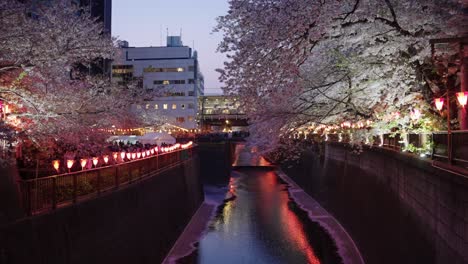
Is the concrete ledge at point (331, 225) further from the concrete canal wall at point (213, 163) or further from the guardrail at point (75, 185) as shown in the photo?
the concrete canal wall at point (213, 163)

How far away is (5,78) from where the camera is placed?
11375 millimetres

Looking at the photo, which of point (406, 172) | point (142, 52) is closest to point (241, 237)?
point (406, 172)

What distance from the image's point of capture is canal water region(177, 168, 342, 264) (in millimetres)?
19344

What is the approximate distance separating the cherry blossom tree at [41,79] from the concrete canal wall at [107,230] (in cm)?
195

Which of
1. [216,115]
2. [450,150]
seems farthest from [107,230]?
[216,115]

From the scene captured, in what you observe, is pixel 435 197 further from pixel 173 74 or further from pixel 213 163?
pixel 173 74

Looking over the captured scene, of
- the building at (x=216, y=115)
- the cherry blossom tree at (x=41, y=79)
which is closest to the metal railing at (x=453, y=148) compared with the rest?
the cherry blossom tree at (x=41, y=79)

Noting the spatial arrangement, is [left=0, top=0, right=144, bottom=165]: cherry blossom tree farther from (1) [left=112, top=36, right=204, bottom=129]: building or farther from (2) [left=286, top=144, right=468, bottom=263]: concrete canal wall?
(1) [left=112, top=36, right=204, bottom=129]: building

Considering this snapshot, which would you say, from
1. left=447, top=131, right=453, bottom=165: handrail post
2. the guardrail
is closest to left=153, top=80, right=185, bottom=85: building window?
the guardrail

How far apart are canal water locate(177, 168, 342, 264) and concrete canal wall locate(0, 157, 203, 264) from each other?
208 cm

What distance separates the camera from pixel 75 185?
10812mm

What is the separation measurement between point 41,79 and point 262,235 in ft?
46.7

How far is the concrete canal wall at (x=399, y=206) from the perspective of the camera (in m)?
8.94

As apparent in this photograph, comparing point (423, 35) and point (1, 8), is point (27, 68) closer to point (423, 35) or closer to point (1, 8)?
point (1, 8)
